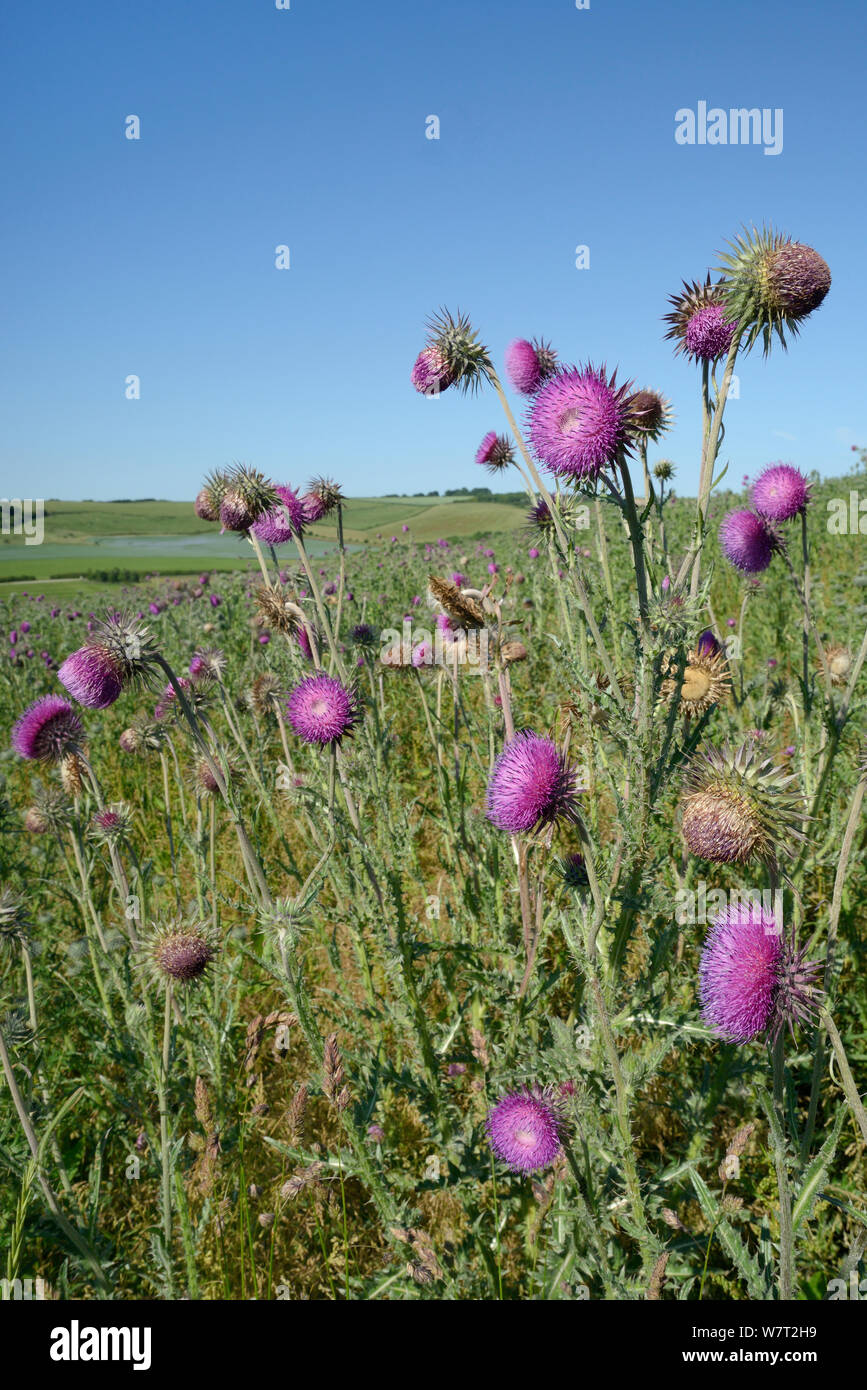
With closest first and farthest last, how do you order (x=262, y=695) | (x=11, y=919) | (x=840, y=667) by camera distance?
(x=11, y=919) < (x=840, y=667) < (x=262, y=695)

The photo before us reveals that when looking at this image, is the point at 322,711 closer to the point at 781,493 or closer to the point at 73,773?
the point at 73,773

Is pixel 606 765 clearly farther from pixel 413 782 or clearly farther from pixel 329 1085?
pixel 413 782

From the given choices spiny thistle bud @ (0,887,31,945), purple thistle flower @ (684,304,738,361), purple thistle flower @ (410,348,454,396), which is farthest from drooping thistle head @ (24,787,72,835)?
purple thistle flower @ (684,304,738,361)

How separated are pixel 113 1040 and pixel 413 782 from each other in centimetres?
306

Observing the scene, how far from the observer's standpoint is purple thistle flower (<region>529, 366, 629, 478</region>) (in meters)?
2.00

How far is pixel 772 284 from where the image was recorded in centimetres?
213

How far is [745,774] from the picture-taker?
72.1 inches

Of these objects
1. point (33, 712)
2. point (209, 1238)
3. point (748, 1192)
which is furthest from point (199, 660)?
point (748, 1192)

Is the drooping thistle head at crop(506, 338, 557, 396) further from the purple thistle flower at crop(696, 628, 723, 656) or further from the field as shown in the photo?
the purple thistle flower at crop(696, 628, 723, 656)

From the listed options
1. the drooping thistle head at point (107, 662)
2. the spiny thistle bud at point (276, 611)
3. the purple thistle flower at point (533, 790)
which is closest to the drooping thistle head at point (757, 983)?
the purple thistle flower at point (533, 790)

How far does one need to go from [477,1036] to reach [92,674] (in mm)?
1721

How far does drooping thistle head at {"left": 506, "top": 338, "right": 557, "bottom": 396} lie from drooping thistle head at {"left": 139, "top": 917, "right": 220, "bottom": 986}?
2.44 metres

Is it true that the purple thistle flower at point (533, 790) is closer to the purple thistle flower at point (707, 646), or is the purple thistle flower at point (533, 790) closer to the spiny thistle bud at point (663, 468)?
the purple thistle flower at point (707, 646)

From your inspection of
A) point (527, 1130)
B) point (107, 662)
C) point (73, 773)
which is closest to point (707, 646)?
point (527, 1130)
